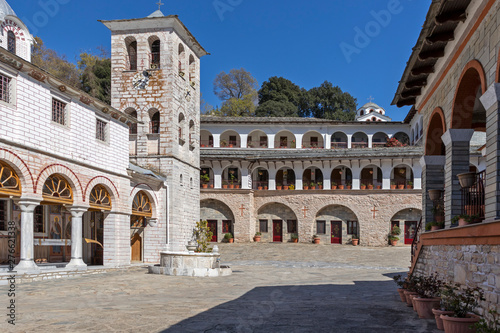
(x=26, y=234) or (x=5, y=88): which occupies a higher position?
(x=5, y=88)

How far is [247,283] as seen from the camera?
16.1 metres

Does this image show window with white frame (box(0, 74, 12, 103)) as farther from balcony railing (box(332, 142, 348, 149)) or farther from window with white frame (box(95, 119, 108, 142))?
balcony railing (box(332, 142, 348, 149))

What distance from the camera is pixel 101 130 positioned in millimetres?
20344

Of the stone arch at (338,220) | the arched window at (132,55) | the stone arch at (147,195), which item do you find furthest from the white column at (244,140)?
the stone arch at (147,195)

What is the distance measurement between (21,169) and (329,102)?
5367cm

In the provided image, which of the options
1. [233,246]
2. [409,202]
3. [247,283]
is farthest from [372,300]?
[409,202]

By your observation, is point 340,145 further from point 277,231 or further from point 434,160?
point 434,160

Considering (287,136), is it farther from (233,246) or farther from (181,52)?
(181,52)

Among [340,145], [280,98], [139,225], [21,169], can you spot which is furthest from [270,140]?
[21,169]

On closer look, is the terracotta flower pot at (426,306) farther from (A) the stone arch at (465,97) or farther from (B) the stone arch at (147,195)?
(B) the stone arch at (147,195)

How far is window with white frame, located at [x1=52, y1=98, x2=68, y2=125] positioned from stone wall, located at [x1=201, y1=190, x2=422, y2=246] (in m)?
22.0

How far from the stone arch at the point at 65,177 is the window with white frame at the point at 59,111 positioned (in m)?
1.62

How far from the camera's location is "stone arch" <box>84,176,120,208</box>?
18.7 metres

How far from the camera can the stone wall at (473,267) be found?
696 cm
